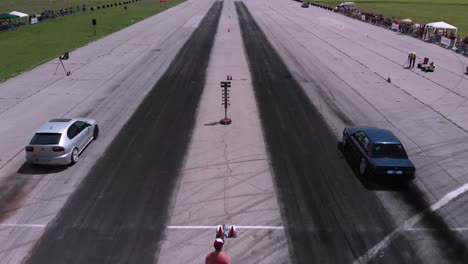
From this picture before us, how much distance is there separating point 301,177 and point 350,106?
10.6 meters

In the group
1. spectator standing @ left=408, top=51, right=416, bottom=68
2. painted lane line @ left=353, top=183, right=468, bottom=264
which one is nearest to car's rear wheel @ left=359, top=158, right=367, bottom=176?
painted lane line @ left=353, top=183, right=468, bottom=264

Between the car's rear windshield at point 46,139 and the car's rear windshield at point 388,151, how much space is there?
12519 millimetres

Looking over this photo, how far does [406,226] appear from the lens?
1346 centimetres

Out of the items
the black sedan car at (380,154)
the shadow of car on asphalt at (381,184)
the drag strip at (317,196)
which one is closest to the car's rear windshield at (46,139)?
the drag strip at (317,196)

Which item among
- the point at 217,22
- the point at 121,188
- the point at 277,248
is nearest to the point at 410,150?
the point at 277,248

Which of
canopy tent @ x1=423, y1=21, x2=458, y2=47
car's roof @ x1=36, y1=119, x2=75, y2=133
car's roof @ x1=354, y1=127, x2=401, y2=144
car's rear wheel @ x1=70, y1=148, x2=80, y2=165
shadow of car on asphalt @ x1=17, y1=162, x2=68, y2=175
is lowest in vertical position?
shadow of car on asphalt @ x1=17, y1=162, x2=68, y2=175

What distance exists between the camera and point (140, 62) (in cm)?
3784

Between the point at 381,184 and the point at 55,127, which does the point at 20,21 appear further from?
the point at 381,184

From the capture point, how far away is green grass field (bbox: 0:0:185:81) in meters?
36.8

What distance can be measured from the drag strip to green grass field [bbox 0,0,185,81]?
71.4 feet

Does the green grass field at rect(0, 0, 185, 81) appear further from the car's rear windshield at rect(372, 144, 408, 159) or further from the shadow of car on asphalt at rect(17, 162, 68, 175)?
the car's rear windshield at rect(372, 144, 408, 159)

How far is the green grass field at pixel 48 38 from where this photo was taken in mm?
36812

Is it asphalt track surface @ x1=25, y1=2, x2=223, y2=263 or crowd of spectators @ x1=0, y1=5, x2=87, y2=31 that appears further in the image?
crowd of spectators @ x1=0, y1=5, x2=87, y2=31

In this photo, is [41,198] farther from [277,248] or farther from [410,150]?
[410,150]
